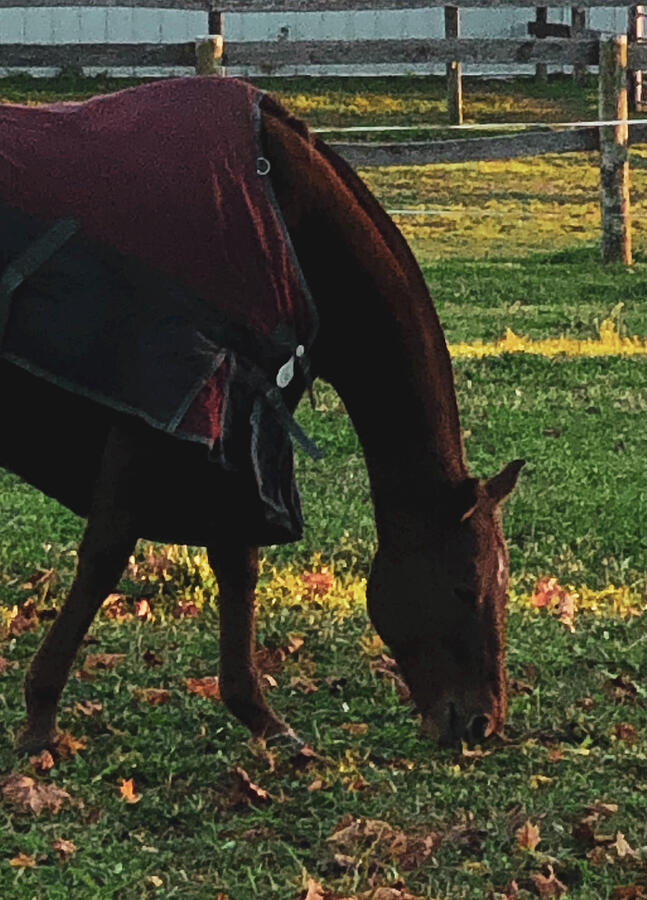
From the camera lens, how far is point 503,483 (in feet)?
16.1

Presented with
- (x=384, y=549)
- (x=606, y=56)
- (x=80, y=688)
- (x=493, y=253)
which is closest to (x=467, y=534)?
Answer: (x=384, y=549)

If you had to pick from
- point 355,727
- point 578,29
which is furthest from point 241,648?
point 578,29

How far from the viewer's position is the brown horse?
4.90 metres

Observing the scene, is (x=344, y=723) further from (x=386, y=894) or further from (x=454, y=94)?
(x=454, y=94)

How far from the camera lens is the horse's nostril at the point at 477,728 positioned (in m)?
4.95

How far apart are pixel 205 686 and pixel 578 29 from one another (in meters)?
21.7

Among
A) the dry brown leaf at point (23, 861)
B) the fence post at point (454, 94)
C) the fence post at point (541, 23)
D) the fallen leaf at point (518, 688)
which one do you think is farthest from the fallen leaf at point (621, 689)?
the fence post at point (541, 23)

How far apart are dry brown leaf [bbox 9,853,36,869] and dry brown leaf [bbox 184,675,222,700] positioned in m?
1.25

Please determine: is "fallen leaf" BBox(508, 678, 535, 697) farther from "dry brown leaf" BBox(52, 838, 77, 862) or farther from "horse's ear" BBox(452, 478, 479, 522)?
"dry brown leaf" BBox(52, 838, 77, 862)

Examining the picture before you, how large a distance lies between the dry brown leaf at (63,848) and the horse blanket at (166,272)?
3.18 feet

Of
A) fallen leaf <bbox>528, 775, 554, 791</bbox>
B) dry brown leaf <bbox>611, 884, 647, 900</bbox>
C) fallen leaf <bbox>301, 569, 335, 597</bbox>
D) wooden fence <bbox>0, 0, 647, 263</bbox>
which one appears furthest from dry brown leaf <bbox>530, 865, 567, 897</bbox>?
wooden fence <bbox>0, 0, 647, 263</bbox>

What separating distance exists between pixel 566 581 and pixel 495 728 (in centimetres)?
221

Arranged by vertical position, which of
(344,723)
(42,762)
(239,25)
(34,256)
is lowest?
(344,723)

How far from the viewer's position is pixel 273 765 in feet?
17.4
